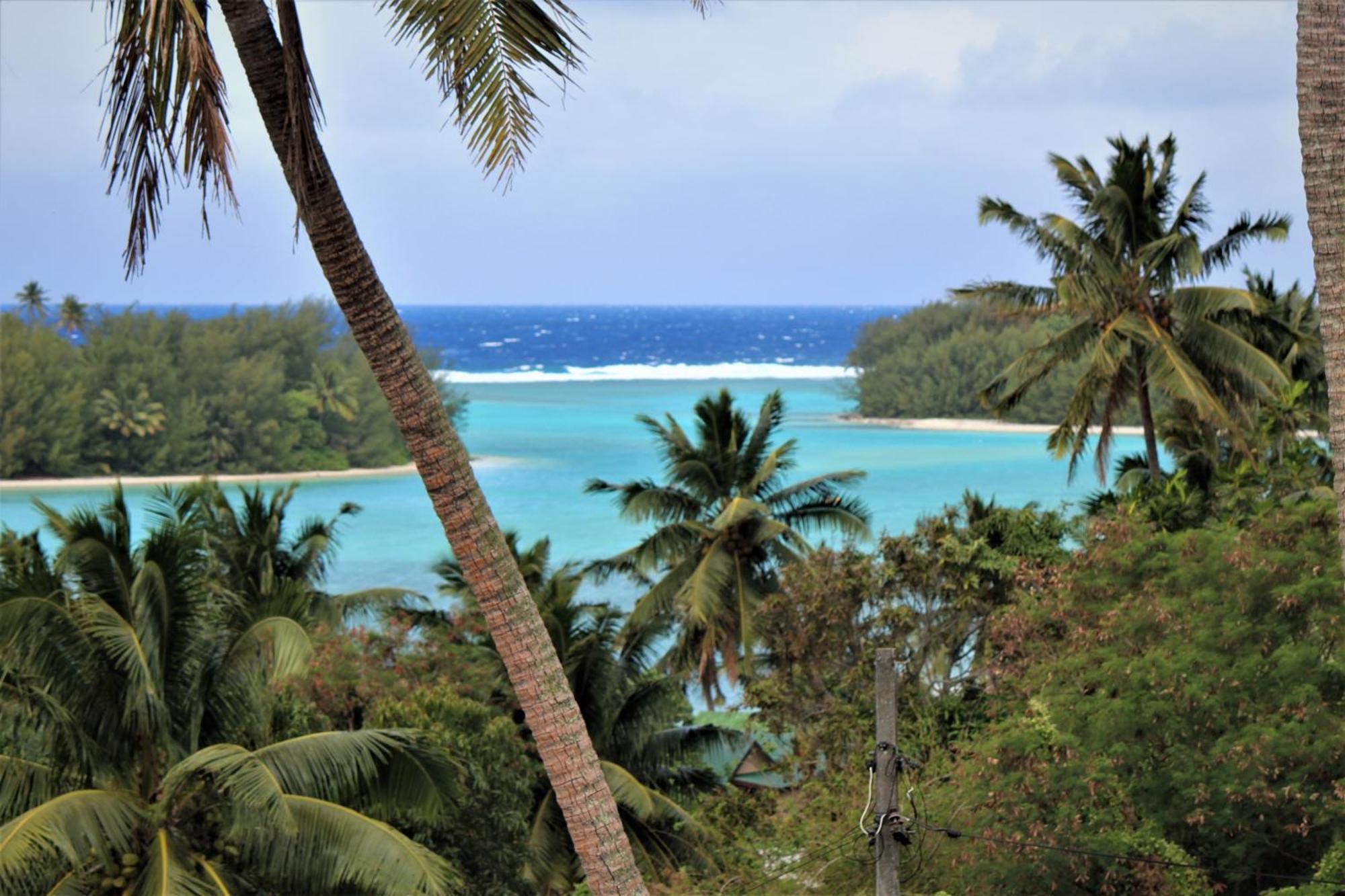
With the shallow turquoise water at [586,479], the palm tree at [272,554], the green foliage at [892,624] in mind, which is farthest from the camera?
the shallow turquoise water at [586,479]

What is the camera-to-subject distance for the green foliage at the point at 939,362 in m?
82.8

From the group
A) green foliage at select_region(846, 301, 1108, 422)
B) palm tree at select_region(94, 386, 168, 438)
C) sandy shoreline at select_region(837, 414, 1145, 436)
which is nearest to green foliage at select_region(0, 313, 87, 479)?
palm tree at select_region(94, 386, 168, 438)

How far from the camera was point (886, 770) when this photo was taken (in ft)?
30.0

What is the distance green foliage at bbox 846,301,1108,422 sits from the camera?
82750 mm

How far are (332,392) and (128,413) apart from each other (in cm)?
1086

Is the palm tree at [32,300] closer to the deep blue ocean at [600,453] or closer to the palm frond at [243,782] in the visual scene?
the deep blue ocean at [600,453]

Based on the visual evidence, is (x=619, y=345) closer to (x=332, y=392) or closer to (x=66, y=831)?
(x=332, y=392)

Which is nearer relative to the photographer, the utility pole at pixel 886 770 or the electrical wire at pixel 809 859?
the utility pole at pixel 886 770

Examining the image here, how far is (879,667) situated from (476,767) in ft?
19.9

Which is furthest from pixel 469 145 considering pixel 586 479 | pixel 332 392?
pixel 332 392

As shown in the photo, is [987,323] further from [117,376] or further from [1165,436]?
[1165,436]

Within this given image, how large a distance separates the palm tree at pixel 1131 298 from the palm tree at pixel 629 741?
25.4ft

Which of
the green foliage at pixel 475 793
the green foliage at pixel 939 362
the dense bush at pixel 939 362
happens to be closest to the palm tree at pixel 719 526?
the green foliage at pixel 475 793

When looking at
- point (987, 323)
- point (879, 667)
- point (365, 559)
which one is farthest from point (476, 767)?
point (987, 323)
